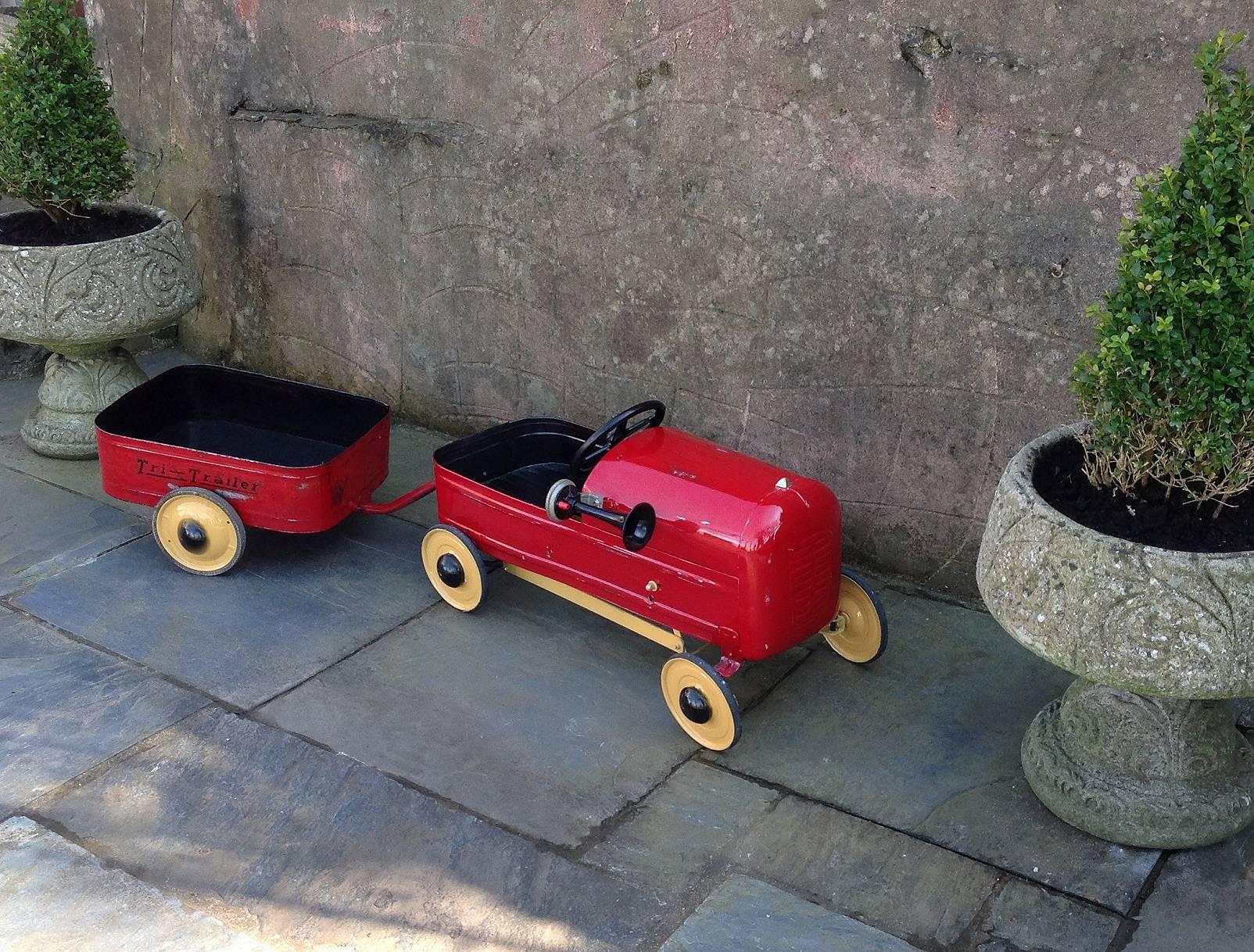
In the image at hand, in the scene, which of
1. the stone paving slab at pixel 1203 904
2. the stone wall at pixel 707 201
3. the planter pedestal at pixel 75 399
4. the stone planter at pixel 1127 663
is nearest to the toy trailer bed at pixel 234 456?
the planter pedestal at pixel 75 399

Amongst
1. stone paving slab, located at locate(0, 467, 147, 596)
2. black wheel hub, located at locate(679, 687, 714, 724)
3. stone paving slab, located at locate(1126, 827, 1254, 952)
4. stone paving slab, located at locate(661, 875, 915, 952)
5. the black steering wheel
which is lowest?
stone paving slab, located at locate(0, 467, 147, 596)

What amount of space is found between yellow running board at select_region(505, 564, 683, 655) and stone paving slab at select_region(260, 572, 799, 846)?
0.15 meters

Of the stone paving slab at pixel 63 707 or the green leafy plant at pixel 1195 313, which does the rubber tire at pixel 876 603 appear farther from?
the stone paving slab at pixel 63 707

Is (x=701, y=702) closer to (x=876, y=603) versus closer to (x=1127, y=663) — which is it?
(x=876, y=603)

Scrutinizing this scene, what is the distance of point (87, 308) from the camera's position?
196 inches

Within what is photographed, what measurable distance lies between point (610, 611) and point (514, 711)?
0.45 meters

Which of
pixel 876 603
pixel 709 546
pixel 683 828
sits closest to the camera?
pixel 683 828

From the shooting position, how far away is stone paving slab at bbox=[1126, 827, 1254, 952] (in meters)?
2.95

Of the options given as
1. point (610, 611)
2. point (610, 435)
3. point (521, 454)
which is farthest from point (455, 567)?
point (610, 435)

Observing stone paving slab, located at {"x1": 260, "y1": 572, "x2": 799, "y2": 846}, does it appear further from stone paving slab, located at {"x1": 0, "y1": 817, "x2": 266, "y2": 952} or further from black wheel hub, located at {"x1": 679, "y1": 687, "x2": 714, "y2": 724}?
stone paving slab, located at {"x1": 0, "y1": 817, "x2": 266, "y2": 952}

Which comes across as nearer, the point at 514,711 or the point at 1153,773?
the point at 1153,773

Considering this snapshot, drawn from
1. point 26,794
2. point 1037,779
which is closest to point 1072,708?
point 1037,779

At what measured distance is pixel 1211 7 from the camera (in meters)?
3.44

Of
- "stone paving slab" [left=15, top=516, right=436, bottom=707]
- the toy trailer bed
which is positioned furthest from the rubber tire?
the toy trailer bed
